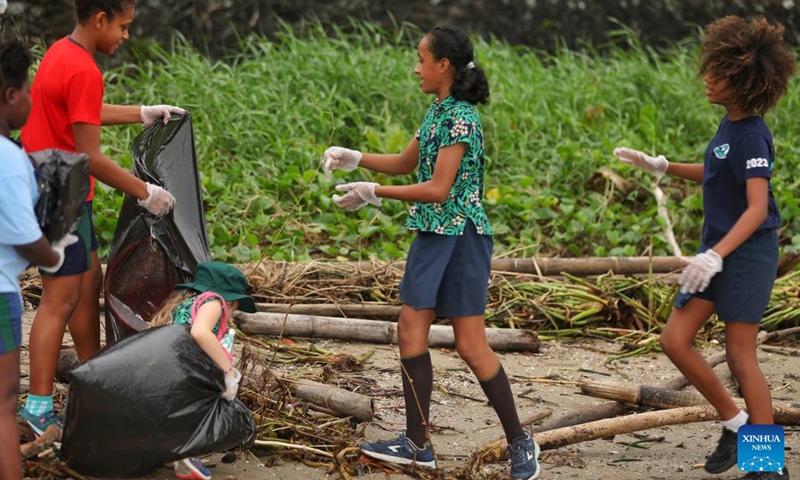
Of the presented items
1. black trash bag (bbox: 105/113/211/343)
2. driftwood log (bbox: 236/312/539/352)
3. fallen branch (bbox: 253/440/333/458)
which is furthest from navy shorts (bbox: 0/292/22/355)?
driftwood log (bbox: 236/312/539/352)

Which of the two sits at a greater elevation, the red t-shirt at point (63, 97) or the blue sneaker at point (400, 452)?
the red t-shirt at point (63, 97)

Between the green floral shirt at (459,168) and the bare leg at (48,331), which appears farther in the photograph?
the green floral shirt at (459,168)

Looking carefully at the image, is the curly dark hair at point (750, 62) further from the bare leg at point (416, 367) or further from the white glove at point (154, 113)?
the white glove at point (154, 113)

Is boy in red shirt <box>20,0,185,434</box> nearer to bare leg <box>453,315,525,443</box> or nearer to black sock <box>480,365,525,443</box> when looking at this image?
bare leg <box>453,315,525,443</box>

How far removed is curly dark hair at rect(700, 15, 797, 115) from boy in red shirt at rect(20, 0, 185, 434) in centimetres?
213

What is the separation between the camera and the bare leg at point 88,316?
397cm

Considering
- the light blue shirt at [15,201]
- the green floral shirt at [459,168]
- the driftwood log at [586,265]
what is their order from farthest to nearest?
1. the driftwood log at [586,265]
2. the green floral shirt at [459,168]
3. the light blue shirt at [15,201]

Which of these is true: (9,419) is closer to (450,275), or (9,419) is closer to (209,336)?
(209,336)

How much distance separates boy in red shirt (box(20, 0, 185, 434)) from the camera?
11.8 ft

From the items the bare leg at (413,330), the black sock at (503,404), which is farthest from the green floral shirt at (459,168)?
the black sock at (503,404)

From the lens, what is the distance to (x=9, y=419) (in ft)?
10.1

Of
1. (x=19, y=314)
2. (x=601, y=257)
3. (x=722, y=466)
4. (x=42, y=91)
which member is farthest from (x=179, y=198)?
(x=601, y=257)

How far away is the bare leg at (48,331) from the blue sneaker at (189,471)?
0.54 m

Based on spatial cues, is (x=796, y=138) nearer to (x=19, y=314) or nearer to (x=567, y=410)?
(x=567, y=410)
